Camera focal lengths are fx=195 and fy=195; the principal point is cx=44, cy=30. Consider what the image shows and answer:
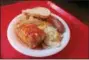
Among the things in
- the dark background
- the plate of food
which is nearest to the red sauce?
the plate of food

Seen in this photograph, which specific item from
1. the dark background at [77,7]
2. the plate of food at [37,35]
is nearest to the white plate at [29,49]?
the plate of food at [37,35]

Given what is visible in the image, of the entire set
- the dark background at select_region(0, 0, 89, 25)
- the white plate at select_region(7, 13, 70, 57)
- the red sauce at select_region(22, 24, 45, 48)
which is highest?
the dark background at select_region(0, 0, 89, 25)

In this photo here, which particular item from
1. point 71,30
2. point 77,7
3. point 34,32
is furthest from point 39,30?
point 77,7

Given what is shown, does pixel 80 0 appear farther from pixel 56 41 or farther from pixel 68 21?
pixel 56 41

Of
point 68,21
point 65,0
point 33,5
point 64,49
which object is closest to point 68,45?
point 64,49

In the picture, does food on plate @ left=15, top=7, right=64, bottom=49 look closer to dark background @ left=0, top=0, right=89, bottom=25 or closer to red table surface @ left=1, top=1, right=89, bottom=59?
red table surface @ left=1, top=1, right=89, bottom=59

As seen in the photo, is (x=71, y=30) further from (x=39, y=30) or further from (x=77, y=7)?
(x=77, y=7)

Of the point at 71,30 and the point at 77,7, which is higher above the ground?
the point at 77,7

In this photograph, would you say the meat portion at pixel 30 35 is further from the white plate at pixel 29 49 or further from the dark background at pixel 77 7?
the dark background at pixel 77 7
